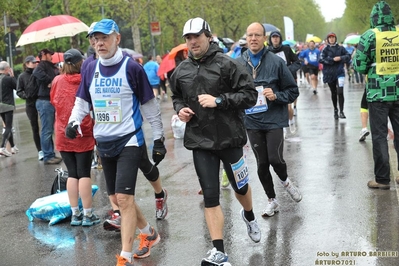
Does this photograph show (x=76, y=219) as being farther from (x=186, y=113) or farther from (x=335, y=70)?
(x=335, y=70)

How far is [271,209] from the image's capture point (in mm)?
7070

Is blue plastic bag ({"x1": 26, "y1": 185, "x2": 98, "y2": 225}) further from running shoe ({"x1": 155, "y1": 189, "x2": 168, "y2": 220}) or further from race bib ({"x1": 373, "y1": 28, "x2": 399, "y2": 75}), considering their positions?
race bib ({"x1": 373, "y1": 28, "x2": 399, "y2": 75})

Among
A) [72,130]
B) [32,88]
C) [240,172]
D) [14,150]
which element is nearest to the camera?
[240,172]

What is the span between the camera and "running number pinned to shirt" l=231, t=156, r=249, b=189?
18.6ft

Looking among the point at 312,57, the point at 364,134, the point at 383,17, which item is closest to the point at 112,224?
the point at 383,17

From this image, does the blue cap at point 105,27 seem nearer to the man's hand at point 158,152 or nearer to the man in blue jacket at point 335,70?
the man's hand at point 158,152

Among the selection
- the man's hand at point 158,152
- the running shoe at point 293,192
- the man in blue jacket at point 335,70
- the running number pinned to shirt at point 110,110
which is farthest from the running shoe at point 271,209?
the man in blue jacket at point 335,70

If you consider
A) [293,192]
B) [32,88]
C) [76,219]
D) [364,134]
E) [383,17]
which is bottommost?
[364,134]

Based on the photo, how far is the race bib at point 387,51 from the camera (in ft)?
25.5

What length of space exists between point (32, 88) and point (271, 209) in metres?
6.37

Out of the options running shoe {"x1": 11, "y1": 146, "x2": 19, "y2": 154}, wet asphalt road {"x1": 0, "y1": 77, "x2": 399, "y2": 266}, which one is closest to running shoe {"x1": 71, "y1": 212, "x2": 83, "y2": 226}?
wet asphalt road {"x1": 0, "y1": 77, "x2": 399, "y2": 266}

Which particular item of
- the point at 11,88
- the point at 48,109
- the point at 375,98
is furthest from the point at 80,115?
the point at 11,88

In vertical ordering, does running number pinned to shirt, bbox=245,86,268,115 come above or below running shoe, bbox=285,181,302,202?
above

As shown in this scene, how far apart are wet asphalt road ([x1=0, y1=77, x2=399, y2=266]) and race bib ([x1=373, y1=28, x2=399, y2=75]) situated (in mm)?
1387
